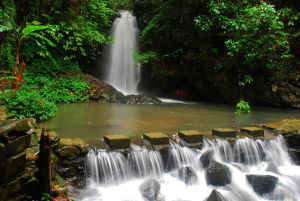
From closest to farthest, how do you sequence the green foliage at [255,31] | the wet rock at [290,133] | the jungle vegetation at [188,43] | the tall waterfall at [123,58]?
the wet rock at [290,133] → the green foliage at [255,31] → the jungle vegetation at [188,43] → the tall waterfall at [123,58]

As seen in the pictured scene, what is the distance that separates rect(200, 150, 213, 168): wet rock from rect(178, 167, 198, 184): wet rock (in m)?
0.46

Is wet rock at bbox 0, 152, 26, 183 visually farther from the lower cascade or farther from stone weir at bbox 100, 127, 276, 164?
stone weir at bbox 100, 127, 276, 164

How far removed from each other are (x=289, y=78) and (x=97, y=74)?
12672 mm

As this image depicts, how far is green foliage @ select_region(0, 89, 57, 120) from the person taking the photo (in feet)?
19.7

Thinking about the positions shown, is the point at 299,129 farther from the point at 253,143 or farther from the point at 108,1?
the point at 108,1

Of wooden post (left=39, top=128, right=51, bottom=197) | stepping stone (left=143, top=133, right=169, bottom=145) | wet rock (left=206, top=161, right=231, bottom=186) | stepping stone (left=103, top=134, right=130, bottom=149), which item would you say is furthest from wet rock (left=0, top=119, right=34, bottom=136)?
wet rock (left=206, top=161, right=231, bottom=186)

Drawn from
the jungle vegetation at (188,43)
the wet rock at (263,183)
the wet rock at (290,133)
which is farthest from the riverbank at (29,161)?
the jungle vegetation at (188,43)

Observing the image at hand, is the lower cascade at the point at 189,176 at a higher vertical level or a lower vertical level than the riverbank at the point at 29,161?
lower

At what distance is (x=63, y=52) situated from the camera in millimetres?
15312

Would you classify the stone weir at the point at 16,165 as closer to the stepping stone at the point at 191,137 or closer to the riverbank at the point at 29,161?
the riverbank at the point at 29,161

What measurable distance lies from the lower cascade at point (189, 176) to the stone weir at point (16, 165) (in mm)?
848

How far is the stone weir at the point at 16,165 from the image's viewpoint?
2.84 m

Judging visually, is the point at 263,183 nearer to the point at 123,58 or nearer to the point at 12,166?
the point at 12,166

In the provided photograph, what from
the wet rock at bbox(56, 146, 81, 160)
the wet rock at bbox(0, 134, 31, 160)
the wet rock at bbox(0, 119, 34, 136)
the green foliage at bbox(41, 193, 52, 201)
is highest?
the wet rock at bbox(0, 119, 34, 136)
